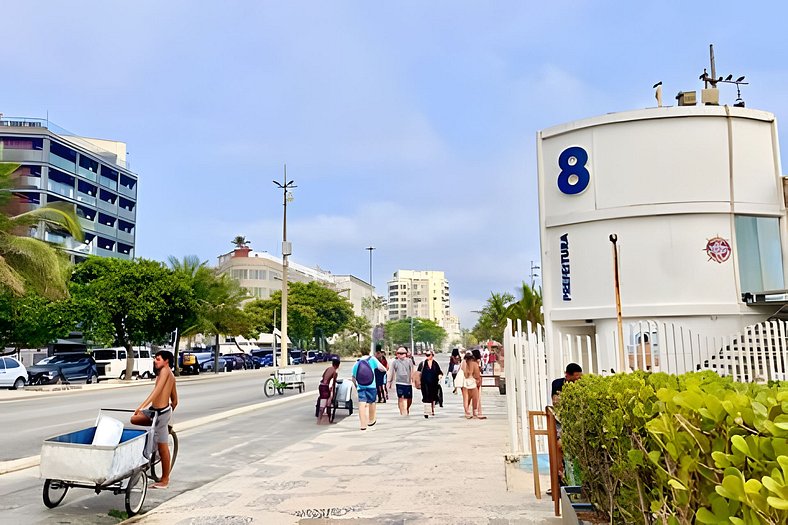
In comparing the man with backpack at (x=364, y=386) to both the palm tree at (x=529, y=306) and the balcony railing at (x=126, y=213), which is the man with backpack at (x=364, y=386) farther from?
the balcony railing at (x=126, y=213)

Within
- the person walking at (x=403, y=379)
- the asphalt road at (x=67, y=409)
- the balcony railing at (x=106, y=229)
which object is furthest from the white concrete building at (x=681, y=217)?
the balcony railing at (x=106, y=229)

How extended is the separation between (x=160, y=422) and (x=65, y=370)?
29.4 meters

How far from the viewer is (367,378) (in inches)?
545

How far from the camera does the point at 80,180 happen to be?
68.6m

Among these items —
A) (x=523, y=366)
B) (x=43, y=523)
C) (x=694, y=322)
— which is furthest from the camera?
(x=694, y=322)

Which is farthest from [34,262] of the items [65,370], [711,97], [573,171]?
[711,97]

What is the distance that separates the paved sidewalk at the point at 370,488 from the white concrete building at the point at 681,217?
393cm

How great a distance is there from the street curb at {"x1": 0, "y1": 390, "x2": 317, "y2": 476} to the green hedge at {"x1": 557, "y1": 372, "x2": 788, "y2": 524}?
7.75m

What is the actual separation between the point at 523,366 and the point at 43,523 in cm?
658

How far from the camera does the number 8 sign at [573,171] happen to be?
13.4 m

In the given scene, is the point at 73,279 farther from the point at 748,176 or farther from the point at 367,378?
the point at 748,176

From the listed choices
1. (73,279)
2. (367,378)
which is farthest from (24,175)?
(367,378)

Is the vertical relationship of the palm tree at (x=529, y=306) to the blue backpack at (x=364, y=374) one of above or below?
above

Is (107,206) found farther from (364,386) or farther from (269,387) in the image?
(364,386)
